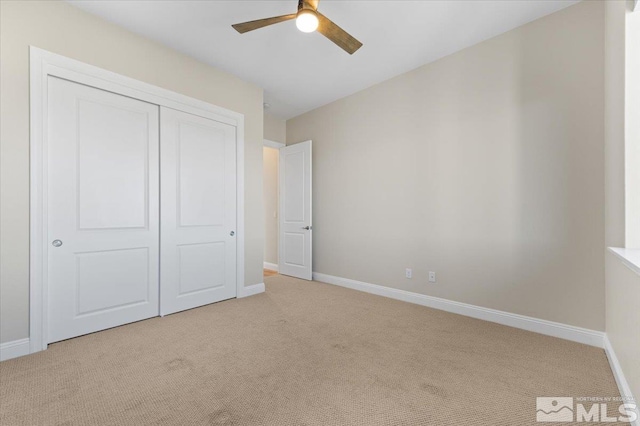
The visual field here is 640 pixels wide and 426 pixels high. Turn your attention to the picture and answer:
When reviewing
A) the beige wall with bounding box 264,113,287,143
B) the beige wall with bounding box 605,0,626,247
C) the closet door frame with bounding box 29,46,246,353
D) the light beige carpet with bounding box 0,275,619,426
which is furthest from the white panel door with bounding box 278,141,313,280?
the beige wall with bounding box 605,0,626,247

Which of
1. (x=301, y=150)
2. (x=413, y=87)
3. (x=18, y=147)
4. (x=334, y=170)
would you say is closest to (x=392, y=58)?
(x=413, y=87)

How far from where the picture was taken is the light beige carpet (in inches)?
61.6

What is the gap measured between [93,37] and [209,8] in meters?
1.12

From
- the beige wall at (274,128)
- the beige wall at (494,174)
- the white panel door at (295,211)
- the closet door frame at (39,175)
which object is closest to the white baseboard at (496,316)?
the beige wall at (494,174)

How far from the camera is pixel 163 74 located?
3.11 metres

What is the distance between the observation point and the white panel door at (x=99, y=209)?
2438mm

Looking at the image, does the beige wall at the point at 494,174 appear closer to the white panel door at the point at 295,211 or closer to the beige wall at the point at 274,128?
the white panel door at the point at 295,211

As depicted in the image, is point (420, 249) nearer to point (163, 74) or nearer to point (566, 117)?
point (566, 117)

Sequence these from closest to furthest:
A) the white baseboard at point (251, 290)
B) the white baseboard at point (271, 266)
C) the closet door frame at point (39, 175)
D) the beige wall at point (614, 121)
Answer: the beige wall at point (614, 121)
the closet door frame at point (39, 175)
the white baseboard at point (251, 290)
the white baseboard at point (271, 266)

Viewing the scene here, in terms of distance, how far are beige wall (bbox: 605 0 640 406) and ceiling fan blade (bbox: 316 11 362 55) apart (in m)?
1.71

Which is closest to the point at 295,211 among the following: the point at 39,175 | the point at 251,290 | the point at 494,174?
the point at 251,290

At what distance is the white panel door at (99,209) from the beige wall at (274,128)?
2.23 m

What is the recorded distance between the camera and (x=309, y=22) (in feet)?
6.89

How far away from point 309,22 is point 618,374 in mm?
3137
